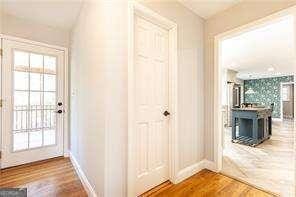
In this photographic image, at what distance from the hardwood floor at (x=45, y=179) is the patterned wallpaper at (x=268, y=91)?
1082 cm

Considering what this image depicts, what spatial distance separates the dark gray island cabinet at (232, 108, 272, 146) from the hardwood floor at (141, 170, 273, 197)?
91.8 inches

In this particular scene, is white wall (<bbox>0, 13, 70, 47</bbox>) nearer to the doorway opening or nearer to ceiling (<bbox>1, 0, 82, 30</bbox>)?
ceiling (<bbox>1, 0, 82, 30</bbox>)

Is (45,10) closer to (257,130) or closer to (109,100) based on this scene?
(109,100)

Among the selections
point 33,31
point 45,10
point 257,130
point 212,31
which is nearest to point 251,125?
point 257,130

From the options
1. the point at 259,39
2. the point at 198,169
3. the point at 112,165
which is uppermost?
the point at 259,39

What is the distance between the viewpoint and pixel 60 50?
328 cm

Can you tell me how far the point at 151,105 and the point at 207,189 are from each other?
1259mm

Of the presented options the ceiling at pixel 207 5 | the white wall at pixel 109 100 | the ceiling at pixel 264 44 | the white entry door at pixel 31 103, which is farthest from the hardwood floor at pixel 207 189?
A: the ceiling at pixel 207 5

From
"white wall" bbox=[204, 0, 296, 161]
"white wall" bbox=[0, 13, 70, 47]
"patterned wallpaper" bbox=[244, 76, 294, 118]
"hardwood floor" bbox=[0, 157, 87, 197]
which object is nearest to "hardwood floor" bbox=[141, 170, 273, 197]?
"white wall" bbox=[204, 0, 296, 161]

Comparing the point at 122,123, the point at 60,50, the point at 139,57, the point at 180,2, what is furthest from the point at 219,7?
the point at 60,50

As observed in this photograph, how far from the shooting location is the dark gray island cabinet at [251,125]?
4.09 meters

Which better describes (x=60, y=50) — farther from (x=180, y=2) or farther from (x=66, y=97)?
(x=180, y=2)

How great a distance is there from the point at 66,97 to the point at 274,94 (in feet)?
35.3

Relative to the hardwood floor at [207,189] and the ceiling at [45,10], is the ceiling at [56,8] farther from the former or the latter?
the hardwood floor at [207,189]
